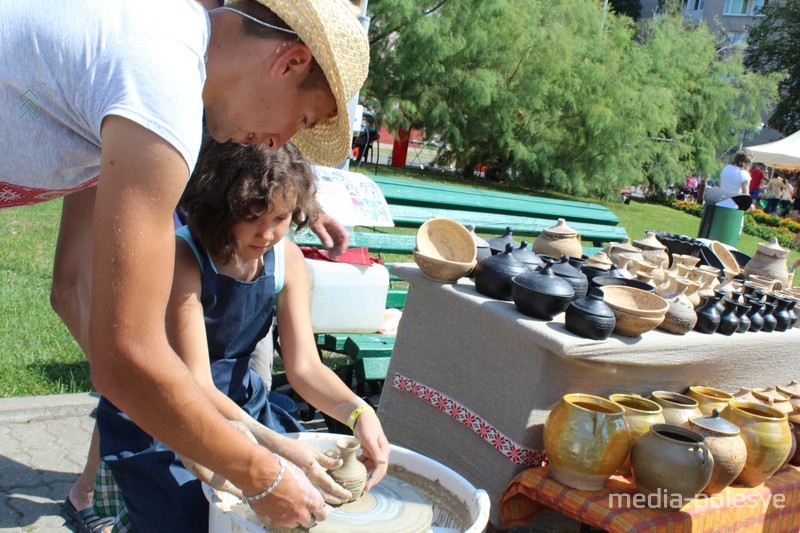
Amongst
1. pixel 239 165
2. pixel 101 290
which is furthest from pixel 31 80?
pixel 239 165

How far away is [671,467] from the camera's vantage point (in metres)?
2.46

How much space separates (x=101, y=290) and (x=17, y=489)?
2.27 metres

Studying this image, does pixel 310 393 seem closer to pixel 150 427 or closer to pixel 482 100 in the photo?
pixel 150 427

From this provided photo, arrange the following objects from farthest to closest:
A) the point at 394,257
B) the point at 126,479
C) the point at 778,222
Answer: the point at 778,222
the point at 394,257
the point at 126,479

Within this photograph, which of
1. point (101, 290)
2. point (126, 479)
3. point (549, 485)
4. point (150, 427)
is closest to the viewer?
point (101, 290)

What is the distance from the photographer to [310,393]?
2242 millimetres

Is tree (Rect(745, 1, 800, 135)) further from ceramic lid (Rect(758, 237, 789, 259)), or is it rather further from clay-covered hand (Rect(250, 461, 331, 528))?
clay-covered hand (Rect(250, 461, 331, 528))

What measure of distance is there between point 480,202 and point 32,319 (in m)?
3.03

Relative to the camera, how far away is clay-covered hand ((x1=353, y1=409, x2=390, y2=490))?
6.64 ft

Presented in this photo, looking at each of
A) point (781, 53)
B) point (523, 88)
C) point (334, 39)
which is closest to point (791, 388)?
point (334, 39)

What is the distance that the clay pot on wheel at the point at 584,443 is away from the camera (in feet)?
8.16

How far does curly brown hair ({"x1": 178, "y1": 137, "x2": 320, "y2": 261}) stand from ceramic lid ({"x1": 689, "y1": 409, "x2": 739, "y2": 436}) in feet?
5.41

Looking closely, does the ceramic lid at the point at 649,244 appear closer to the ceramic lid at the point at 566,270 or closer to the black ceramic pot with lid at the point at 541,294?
the ceramic lid at the point at 566,270

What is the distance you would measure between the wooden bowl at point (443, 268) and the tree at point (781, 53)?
3489 centimetres
